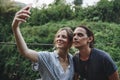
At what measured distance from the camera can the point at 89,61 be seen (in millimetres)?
2873

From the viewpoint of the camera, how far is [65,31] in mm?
2896

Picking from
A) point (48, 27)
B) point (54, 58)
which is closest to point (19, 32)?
point (54, 58)

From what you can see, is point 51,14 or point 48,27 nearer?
point 48,27

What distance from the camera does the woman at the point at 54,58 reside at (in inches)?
105

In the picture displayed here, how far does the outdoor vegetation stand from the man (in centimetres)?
505

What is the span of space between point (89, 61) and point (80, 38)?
0.63ft

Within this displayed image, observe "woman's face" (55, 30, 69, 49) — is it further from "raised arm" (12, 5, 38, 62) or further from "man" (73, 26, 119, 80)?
"raised arm" (12, 5, 38, 62)

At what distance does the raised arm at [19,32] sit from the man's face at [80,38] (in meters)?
0.34

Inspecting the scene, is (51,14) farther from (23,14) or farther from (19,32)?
(23,14)

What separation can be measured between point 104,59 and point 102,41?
668 cm

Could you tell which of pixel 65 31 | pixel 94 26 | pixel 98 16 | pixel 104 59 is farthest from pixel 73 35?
pixel 98 16

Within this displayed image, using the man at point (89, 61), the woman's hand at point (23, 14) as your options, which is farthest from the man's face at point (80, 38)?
the woman's hand at point (23, 14)

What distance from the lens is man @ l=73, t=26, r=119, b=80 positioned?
2.84 meters

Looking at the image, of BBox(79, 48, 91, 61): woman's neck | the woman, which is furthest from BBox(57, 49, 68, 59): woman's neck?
BBox(79, 48, 91, 61): woman's neck
